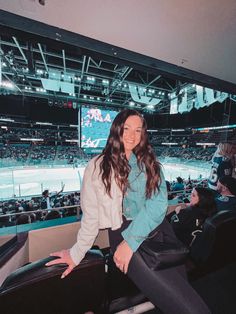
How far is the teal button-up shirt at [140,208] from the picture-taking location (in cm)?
91

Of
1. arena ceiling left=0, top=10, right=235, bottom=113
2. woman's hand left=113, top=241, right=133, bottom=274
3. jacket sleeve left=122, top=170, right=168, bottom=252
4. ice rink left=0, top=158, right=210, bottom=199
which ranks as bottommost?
ice rink left=0, top=158, right=210, bottom=199

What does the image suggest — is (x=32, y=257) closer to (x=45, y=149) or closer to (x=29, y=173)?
(x=29, y=173)

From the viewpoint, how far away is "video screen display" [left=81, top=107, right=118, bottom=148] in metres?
4.54

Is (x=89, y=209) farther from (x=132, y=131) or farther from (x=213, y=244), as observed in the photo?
(x=213, y=244)

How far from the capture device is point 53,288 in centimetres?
80

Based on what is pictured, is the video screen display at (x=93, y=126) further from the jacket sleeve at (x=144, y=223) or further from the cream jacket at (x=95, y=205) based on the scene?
the jacket sleeve at (x=144, y=223)

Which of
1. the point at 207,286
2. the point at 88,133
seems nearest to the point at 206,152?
the point at 88,133

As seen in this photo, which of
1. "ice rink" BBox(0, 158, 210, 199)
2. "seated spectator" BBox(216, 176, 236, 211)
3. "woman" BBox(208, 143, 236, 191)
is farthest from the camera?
"ice rink" BBox(0, 158, 210, 199)

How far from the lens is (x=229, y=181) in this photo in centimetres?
229

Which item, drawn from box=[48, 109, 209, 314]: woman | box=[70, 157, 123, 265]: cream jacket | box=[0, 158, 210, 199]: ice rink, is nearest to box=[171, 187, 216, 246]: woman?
box=[48, 109, 209, 314]: woman

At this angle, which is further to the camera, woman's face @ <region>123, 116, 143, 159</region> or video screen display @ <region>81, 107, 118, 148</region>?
video screen display @ <region>81, 107, 118, 148</region>

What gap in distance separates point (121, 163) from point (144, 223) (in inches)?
15.1

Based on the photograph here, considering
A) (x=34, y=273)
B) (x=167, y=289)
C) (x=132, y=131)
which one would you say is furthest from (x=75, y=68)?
(x=167, y=289)

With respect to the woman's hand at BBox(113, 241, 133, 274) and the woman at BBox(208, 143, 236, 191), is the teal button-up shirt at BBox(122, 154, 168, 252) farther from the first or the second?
the woman at BBox(208, 143, 236, 191)
